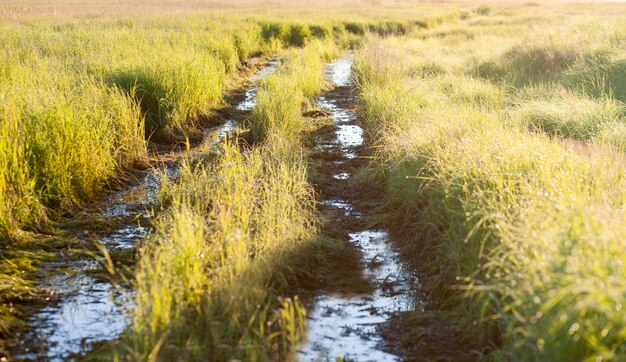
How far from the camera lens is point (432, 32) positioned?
2464cm

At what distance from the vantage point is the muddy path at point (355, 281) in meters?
3.87

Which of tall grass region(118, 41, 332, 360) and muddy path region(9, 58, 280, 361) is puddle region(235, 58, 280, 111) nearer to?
muddy path region(9, 58, 280, 361)

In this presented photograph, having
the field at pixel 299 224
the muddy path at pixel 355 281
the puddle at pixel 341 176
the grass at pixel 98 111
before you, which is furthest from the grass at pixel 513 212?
the grass at pixel 98 111

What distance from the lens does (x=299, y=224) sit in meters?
5.15

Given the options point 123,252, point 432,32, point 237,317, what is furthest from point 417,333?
point 432,32

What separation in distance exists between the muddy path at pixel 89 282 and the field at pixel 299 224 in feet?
0.05

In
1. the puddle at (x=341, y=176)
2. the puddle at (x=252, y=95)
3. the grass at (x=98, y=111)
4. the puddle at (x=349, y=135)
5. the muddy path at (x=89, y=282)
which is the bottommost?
the puddle at (x=341, y=176)

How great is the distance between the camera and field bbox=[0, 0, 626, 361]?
11.3ft

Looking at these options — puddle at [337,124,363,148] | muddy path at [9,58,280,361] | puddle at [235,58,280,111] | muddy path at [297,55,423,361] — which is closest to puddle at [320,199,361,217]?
muddy path at [297,55,423,361]

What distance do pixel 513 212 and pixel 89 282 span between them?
2.84 m

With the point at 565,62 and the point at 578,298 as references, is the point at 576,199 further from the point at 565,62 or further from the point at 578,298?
the point at 565,62

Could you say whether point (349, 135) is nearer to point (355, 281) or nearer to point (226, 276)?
point (355, 281)

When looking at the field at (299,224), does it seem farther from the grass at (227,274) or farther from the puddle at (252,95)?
the puddle at (252,95)

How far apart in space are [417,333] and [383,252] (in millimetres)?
1517
